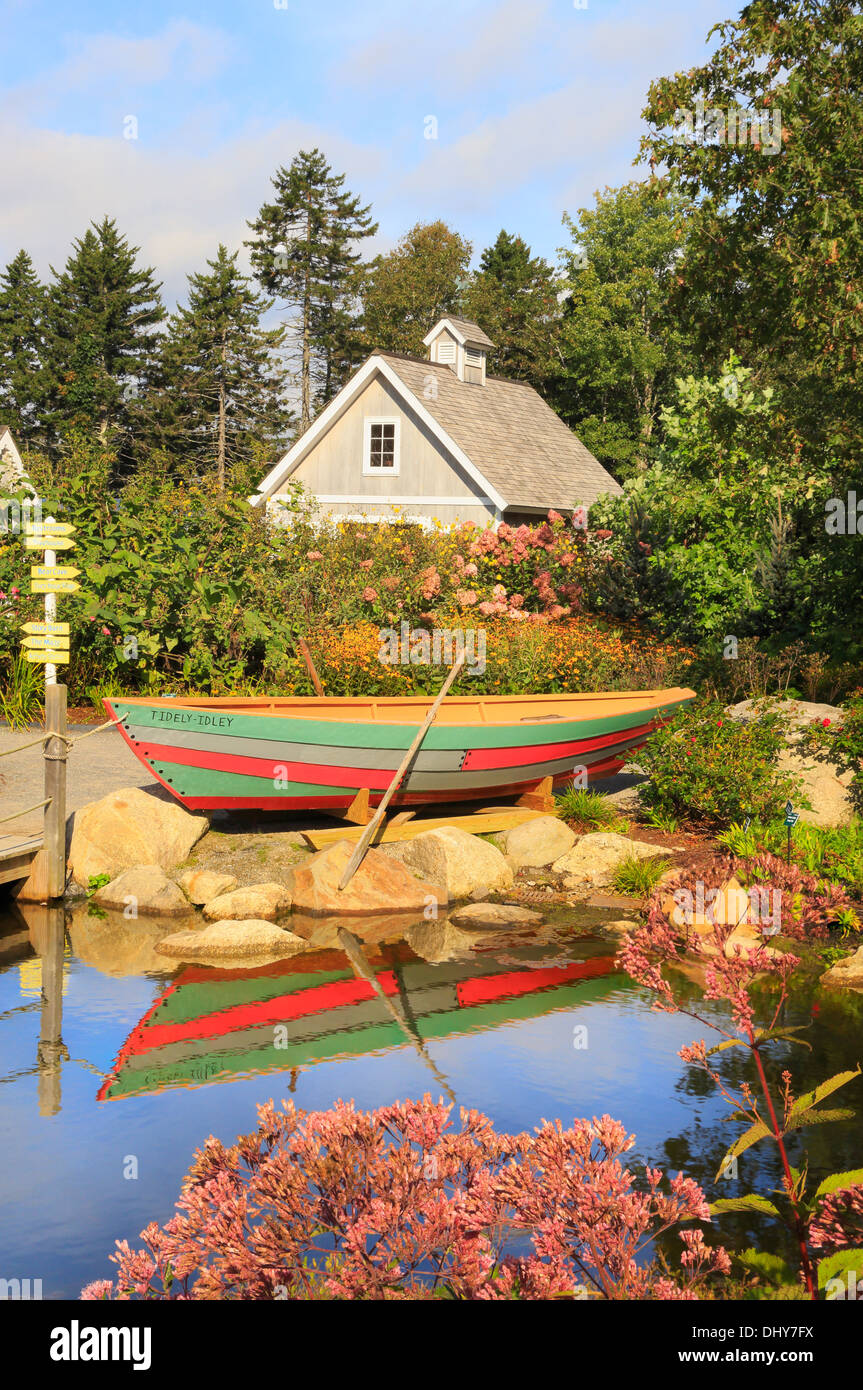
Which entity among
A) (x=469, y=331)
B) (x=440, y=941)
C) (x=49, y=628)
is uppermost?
(x=469, y=331)

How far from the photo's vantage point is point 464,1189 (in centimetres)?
367

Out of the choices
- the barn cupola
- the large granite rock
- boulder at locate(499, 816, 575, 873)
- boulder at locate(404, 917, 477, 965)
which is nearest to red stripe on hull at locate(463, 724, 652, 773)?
boulder at locate(499, 816, 575, 873)

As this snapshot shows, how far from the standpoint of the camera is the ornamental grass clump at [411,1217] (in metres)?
3.36

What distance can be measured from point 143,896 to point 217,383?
4605cm

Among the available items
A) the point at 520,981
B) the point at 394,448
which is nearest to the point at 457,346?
the point at 394,448

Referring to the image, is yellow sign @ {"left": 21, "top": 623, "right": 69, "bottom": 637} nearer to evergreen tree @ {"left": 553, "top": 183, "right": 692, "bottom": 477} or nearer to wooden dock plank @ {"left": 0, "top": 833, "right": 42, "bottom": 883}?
wooden dock plank @ {"left": 0, "top": 833, "right": 42, "bottom": 883}

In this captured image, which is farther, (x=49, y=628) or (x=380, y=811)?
(x=380, y=811)

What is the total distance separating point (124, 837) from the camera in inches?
480

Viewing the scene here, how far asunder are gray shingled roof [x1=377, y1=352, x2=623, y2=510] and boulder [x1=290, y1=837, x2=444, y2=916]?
16300 millimetres

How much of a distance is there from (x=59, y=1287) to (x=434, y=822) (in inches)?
333

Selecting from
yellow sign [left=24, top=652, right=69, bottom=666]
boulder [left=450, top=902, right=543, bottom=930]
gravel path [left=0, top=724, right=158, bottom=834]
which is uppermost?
yellow sign [left=24, top=652, right=69, bottom=666]

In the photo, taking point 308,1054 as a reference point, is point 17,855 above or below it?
above

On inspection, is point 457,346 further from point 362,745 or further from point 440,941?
point 440,941

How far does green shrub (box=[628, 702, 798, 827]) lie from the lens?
12.6 metres
